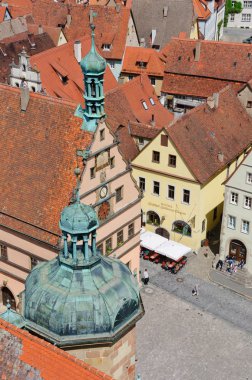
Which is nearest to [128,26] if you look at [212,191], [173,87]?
[173,87]

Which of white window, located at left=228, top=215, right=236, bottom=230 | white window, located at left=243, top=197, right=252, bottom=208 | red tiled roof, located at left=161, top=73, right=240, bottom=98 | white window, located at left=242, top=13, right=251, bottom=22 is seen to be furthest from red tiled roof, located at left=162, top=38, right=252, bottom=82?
white window, located at left=242, top=13, right=251, bottom=22

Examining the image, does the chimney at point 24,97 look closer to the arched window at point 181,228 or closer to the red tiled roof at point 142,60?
the arched window at point 181,228

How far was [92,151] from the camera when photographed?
38.9 metres

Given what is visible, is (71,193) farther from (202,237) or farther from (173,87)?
(173,87)

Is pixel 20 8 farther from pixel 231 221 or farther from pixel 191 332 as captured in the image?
pixel 191 332

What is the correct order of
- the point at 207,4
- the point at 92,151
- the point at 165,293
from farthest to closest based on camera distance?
the point at 207,4
the point at 165,293
the point at 92,151

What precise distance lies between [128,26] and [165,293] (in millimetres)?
36787

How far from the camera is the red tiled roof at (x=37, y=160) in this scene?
130 ft

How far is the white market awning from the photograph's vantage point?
166 feet

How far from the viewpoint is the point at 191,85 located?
223ft

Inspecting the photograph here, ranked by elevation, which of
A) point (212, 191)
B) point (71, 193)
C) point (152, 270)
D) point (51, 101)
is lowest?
point (152, 270)

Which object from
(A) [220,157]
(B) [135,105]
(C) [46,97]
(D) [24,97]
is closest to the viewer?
(C) [46,97]

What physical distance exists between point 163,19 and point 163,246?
3895cm

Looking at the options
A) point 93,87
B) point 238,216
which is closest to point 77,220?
point 93,87
